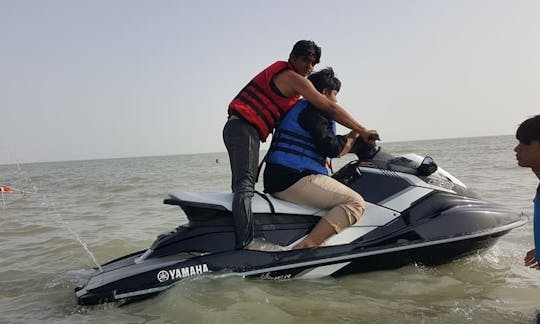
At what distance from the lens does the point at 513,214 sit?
146 inches

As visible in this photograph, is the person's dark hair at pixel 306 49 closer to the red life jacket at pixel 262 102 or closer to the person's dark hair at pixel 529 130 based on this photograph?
the red life jacket at pixel 262 102

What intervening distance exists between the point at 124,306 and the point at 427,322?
1.97 m

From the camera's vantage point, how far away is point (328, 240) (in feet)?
11.4

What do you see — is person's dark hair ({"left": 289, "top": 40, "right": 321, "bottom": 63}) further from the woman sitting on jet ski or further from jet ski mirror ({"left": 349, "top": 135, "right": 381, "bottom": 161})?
jet ski mirror ({"left": 349, "top": 135, "right": 381, "bottom": 161})

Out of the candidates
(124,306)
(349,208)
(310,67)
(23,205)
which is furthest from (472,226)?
(23,205)

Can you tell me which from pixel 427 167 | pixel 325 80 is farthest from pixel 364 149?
pixel 325 80

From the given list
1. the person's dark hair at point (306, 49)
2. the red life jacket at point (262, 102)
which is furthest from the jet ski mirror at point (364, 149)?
the person's dark hair at point (306, 49)

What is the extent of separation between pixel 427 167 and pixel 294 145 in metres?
1.09

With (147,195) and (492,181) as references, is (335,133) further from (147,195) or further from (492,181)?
(147,195)

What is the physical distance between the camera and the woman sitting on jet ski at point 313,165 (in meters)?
3.41

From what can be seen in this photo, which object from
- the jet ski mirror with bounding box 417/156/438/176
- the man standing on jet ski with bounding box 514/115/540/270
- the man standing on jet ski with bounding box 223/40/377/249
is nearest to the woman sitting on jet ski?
the man standing on jet ski with bounding box 223/40/377/249

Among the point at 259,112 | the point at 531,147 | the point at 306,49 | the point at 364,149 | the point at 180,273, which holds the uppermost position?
the point at 306,49

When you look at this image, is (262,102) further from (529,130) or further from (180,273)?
(529,130)

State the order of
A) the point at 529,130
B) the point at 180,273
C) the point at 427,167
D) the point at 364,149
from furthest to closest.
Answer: the point at 364,149, the point at 427,167, the point at 180,273, the point at 529,130
